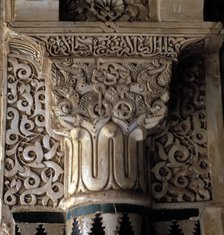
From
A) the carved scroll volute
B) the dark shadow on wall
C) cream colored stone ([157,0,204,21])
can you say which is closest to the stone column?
the carved scroll volute

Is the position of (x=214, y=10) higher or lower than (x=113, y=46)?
higher

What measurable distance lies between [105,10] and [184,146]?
437 millimetres

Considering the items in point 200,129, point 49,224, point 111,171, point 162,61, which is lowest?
point 49,224

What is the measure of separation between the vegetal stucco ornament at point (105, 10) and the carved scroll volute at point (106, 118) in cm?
14

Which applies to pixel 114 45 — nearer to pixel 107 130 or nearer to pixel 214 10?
pixel 107 130

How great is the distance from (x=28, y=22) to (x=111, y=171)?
0.46 metres

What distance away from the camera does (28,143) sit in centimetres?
193

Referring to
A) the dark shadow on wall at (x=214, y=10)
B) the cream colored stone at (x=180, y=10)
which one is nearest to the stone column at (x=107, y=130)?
the cream colored stone at (x=180, y=10)

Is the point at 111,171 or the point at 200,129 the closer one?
the point at 111,171

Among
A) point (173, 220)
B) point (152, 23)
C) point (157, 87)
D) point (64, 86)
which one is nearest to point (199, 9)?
point (152, 23)

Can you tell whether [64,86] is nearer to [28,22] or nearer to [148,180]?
[28,22]

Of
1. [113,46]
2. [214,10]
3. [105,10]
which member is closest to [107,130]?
[113,46]

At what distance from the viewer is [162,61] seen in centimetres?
190

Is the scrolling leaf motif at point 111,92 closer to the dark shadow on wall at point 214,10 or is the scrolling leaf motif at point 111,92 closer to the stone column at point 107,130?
the stone column at point 107,130
